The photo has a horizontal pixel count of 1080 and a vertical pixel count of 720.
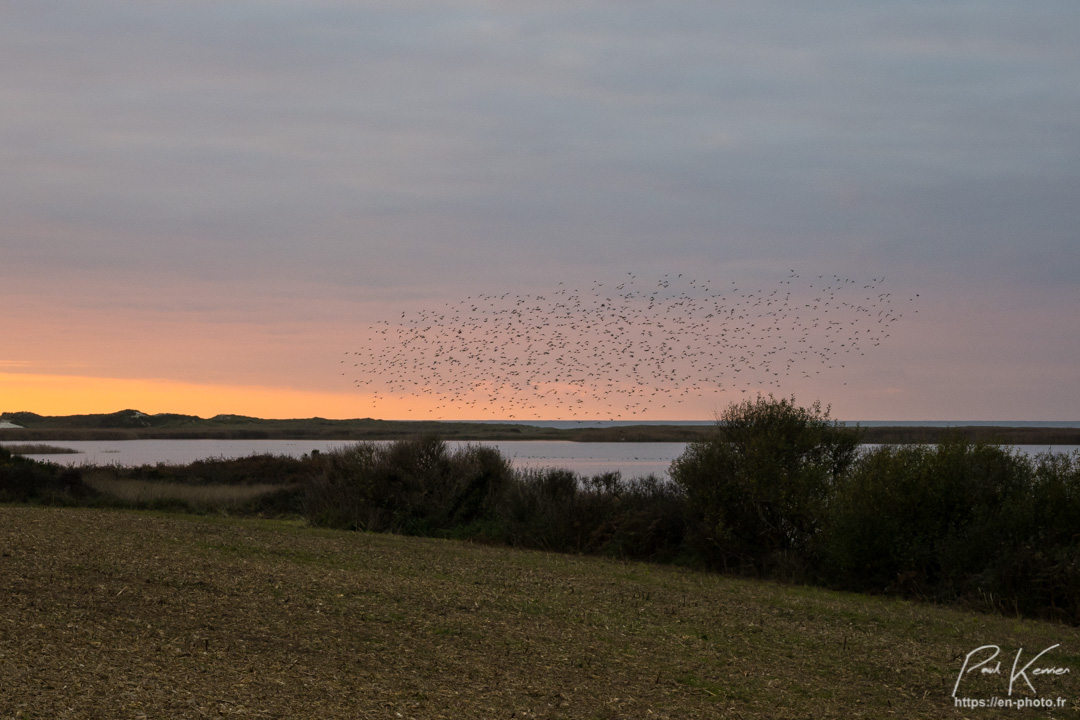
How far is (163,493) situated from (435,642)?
20493 millimetres

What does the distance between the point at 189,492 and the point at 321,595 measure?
1908cm

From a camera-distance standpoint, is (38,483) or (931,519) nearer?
(931,519)

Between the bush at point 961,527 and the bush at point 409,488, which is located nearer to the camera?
the bush at point 961,527

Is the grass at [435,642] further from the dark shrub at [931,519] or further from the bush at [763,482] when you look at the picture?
the bush at [763,482]

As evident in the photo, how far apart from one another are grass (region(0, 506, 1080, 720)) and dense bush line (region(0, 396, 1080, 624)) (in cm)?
216

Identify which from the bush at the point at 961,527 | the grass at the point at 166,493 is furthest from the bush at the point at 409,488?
the bush at the point at 961,527

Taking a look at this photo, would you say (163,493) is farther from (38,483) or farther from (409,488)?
(409,488)

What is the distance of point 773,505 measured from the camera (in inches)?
838

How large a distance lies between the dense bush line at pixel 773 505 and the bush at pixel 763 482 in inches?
1.3

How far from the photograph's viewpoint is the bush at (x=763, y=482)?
20.8m
